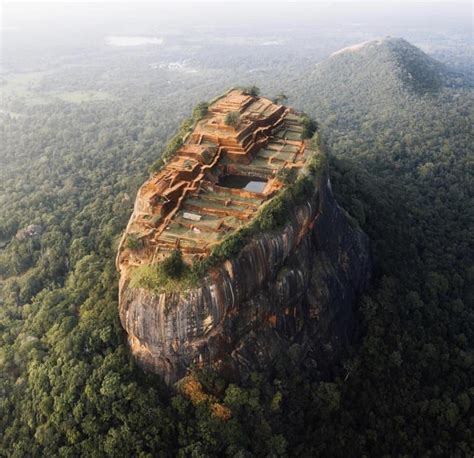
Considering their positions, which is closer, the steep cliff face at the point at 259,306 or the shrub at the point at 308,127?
the steep cliff face at the point at 259,306

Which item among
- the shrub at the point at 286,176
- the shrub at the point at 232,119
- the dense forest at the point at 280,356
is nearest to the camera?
the dense forest at the point at 280,356

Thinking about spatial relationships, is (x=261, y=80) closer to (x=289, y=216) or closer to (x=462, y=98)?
(x=462, y=98)

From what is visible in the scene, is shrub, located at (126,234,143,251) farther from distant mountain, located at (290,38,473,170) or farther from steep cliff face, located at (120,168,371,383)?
distant mountain, located at (290,38,473,170)

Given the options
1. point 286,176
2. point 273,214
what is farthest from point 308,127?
point 273,214

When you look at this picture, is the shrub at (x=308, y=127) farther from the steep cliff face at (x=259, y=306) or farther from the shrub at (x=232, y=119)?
the shrub at (x=232, y=119)

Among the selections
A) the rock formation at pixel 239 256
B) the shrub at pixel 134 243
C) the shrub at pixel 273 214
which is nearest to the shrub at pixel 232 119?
the rock formation at pixel 239 256

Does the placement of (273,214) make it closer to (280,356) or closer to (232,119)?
(280,356)
